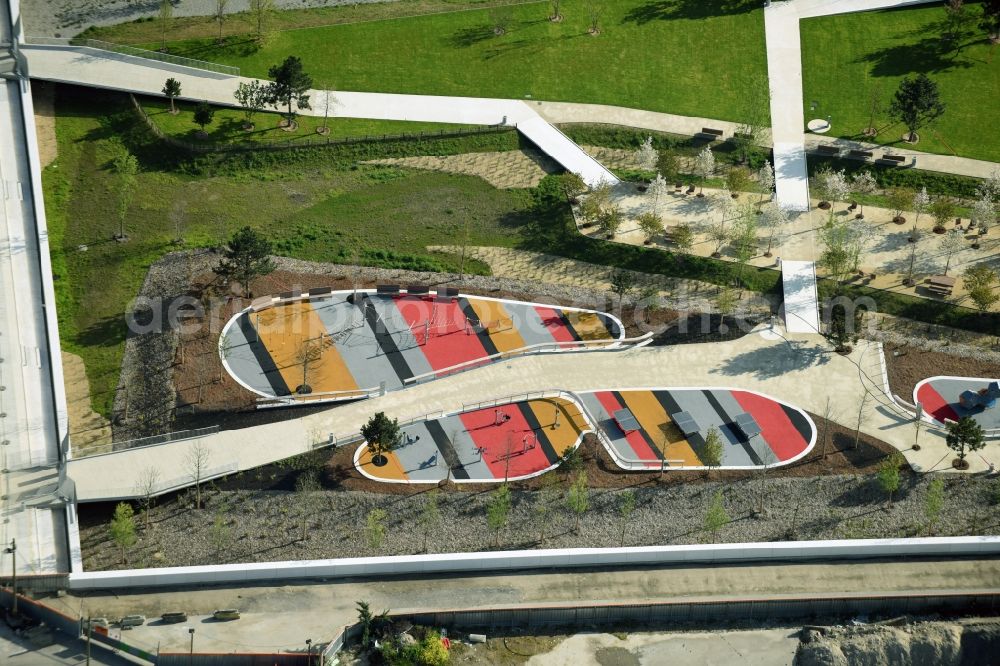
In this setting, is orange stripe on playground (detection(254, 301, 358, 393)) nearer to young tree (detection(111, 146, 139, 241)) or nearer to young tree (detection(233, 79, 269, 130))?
young tree (detection(111, 146, 139, 241))

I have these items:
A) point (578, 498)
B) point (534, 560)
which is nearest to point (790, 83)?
point (578, 498)

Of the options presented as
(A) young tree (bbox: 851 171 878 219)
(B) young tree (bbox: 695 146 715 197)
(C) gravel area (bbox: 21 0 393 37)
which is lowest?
(A) young tree (bbox: 851 171 878 219)

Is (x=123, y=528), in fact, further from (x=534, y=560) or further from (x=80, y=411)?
(x=534, y=560)

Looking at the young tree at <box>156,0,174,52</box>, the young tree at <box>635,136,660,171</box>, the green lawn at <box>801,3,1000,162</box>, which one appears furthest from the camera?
the young tree at <box>156,0,174,52</box>

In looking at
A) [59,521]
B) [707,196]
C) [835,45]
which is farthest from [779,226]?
[59,521]

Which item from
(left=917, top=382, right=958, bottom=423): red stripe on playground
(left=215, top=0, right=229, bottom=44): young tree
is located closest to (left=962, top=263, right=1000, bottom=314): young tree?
(left=917, top=382, right=958, bottom=423): red stripe on playground

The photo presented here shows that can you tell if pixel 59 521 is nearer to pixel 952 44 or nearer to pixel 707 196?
pixel 707 196
